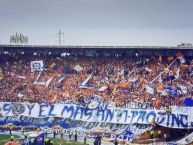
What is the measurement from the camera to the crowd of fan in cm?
2627

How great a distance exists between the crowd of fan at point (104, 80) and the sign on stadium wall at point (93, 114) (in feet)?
1.47

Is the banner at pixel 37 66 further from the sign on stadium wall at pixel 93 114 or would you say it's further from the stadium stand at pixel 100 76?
the sign on stadium wall at pixel 93 114

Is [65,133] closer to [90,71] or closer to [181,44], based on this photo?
[90,71]

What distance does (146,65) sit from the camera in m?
27.6

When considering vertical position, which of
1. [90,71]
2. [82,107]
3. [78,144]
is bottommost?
[78,144]

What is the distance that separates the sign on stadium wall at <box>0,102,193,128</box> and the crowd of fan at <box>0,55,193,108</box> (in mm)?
447

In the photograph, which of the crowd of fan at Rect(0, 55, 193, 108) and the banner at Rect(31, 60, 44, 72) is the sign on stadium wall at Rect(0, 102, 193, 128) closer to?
the crowd of fan at Rect(0, 55, 193, 108)

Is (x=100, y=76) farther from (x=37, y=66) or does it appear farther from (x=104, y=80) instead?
(x=37, y=66)

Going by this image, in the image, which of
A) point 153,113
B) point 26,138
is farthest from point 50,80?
point 153,113

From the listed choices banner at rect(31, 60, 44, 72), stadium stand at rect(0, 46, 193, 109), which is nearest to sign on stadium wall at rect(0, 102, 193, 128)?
stadium stand at rect(0, 46, 193, 109)

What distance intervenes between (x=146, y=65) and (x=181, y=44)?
7.87 feet

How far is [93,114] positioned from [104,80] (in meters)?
2.32

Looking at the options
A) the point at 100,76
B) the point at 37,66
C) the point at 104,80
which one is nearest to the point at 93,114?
the point at 104,80

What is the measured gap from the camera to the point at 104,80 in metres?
27.7
